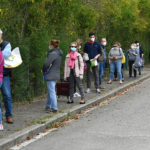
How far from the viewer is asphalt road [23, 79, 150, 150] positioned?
686 centimetres

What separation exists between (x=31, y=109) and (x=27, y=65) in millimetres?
1625

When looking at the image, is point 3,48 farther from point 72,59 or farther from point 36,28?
point 36,28

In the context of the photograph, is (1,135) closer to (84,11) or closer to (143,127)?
(143,127)

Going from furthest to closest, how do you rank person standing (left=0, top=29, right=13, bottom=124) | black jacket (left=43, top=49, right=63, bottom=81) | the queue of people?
black jacket (left=43, top=49, right=63, bottom=81)
the queue of people
person standing (left=0, top=29, right=13, bottom=124)

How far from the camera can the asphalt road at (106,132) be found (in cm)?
686

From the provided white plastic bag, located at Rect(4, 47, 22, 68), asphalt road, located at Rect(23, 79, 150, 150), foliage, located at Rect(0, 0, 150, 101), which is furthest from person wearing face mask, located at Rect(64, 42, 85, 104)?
white plastic bag, located at Rect(4, 47, 22, 68)

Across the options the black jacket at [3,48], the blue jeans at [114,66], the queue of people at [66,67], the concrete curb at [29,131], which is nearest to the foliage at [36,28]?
the queue of people at [66,67]

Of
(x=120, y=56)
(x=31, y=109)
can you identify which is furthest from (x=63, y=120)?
(x=120, y=56)

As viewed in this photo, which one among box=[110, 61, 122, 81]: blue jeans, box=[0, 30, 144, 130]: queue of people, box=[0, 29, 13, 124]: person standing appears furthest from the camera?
box=[110, 61, 122, 81]: blue jeans

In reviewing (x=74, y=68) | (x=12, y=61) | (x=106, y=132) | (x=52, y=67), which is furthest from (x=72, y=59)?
(x=106, y=132)

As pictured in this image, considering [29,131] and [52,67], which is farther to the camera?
[52,67]

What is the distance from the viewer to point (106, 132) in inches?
312

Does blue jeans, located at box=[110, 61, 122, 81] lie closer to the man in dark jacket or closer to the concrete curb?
the concrete curb

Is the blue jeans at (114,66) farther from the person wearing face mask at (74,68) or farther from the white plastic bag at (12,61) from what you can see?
the white plastic bag at (12,61)
